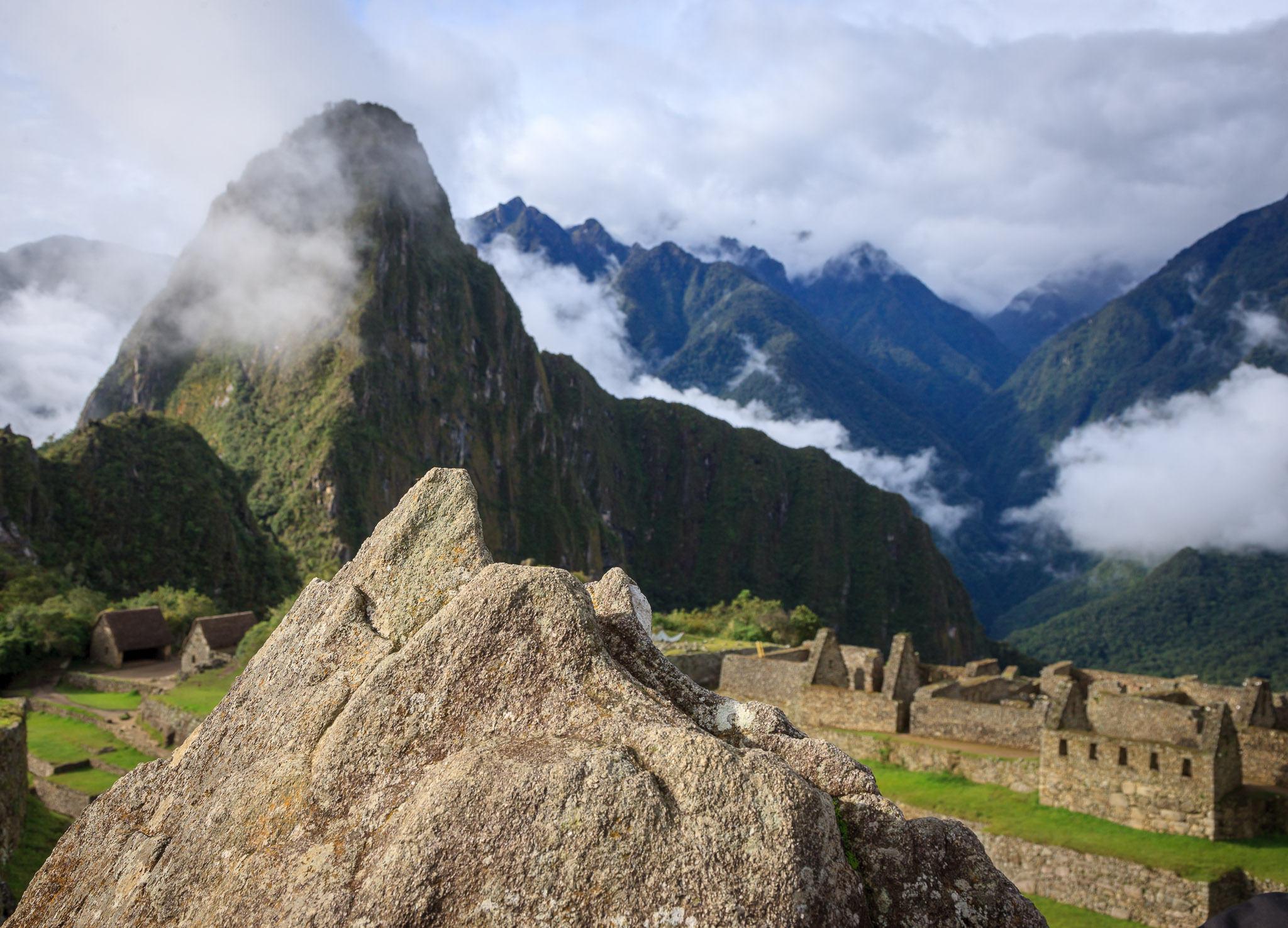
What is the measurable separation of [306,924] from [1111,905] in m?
16.8

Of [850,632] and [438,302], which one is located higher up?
[438,302]

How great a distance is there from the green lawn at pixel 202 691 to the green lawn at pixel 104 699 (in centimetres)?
162

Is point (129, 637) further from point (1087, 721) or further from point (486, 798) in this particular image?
point (486, 798)

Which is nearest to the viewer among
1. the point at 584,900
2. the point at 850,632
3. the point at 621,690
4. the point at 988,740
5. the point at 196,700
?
the point at 584,900

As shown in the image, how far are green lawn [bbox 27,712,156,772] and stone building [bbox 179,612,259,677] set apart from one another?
24.1 ft

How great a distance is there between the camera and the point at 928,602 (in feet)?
576

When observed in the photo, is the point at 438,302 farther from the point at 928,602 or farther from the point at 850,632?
the point at 928,602

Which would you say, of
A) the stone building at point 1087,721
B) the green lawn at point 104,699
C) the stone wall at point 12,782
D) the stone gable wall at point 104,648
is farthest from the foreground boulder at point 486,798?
the stone gable wall at point 104,648

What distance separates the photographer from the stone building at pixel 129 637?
42.2 m

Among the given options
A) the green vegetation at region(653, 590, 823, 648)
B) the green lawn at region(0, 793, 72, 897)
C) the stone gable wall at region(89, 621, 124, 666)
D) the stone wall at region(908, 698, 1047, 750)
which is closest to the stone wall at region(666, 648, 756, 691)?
the green vegetation at region(653, 590, 823, 648)

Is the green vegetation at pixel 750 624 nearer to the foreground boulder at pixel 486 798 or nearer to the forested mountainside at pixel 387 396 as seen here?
the foreground boulder at pixel 486 798

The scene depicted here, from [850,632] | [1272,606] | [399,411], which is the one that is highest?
[399,411]

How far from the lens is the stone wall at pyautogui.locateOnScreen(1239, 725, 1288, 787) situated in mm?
A: 18625

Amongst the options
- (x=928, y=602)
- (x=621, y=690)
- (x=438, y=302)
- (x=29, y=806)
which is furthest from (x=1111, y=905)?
(x=928, y=602)
